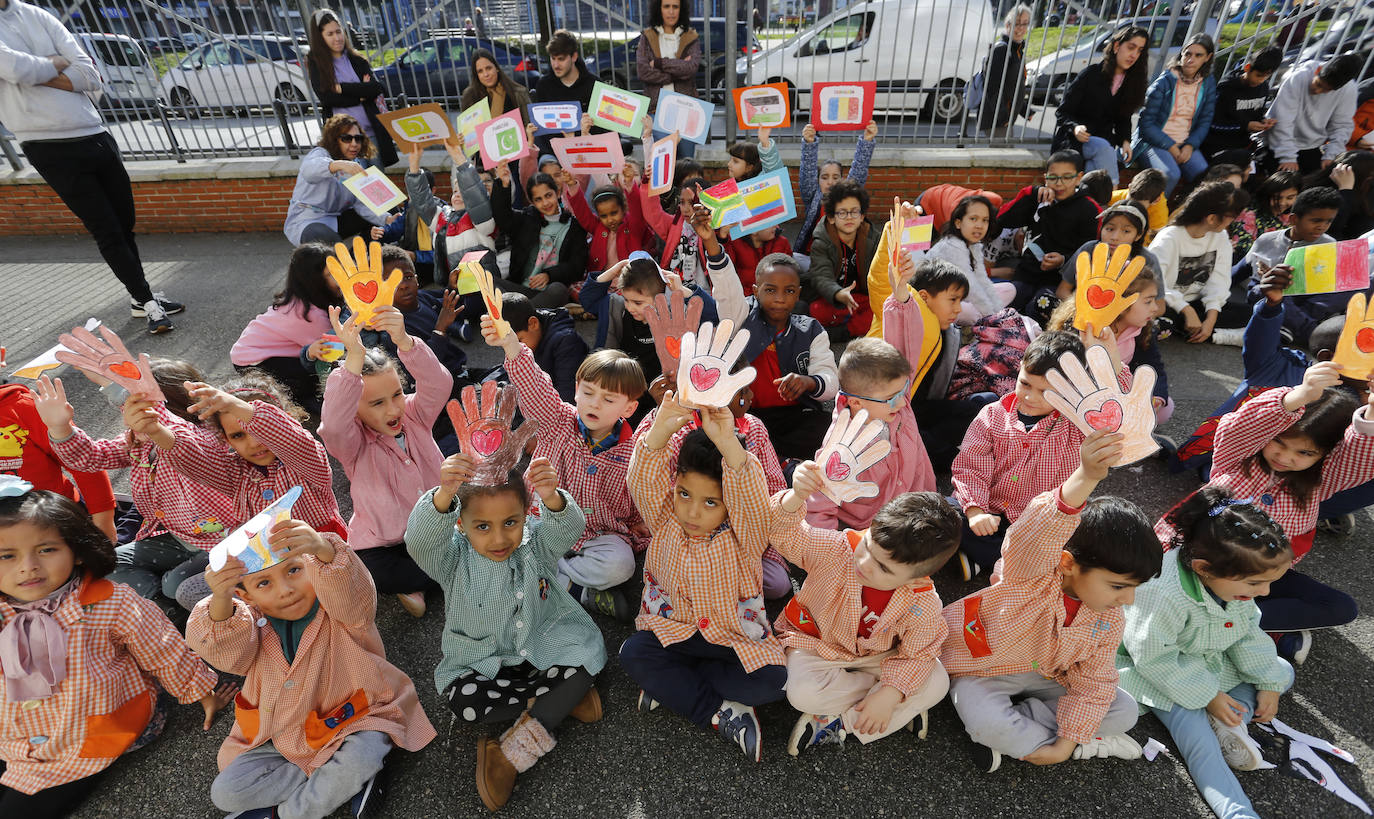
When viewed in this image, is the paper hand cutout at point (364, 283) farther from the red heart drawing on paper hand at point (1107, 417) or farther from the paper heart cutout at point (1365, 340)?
the paper heart cutout at point (1365, 340)

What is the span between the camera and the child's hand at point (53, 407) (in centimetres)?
233

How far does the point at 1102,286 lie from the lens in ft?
8.18

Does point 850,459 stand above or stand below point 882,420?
above

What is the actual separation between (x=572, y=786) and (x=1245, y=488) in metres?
2.51

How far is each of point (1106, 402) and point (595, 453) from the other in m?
1.74

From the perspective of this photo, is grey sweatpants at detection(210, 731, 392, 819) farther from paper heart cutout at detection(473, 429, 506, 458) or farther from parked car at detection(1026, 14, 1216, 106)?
parked car at detection(1026, 14, 1216, 106)

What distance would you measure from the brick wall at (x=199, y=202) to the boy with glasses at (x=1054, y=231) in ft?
5.34

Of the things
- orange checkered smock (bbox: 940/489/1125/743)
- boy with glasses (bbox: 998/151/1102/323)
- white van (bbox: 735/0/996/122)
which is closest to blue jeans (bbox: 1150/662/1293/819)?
orange checkered smock (bbox: 940/489/1125/743)

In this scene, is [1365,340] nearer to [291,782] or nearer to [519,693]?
[519,693]

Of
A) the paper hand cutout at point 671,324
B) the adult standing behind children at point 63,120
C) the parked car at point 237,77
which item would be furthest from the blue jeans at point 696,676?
the parked car at point 237,77

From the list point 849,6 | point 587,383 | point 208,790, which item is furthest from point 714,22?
point 208,790

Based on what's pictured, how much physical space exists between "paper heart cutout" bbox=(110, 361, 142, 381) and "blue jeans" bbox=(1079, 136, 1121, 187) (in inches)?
249

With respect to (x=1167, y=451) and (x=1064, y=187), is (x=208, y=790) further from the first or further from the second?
(x=1064, y=187)

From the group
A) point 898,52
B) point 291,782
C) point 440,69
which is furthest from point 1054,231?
point 440,69
